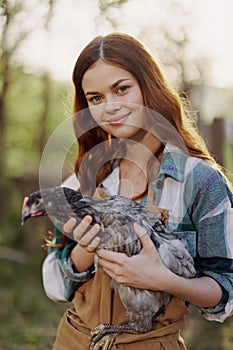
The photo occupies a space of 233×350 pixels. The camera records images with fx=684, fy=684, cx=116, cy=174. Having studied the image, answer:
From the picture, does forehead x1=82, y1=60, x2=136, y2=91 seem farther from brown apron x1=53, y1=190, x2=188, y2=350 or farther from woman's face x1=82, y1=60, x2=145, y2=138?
brown apron x1=53, y1=190, x2=188, y2=350

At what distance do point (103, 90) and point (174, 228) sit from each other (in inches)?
16.2

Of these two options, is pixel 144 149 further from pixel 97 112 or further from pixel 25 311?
pixel 25 311

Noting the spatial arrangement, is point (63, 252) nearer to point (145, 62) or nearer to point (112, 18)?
point (145, 62)

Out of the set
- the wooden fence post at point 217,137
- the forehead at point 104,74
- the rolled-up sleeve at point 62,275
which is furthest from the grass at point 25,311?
the forehead at point 104,74

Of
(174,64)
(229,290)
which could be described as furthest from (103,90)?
(174,64)

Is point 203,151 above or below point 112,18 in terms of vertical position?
below

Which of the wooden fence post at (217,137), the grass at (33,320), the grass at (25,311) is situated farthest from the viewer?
the wooden fence post at (217,137)

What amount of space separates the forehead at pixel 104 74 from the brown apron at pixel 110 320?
50cm

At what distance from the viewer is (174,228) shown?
1.78 metres

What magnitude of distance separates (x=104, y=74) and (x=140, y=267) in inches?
20.7

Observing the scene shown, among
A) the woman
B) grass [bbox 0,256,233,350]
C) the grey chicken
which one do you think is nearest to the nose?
the woman

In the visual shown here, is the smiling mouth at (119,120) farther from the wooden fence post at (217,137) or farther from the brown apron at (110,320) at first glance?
the wooden fence post at (217,137)

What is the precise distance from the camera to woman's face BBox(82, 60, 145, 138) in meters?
1.81

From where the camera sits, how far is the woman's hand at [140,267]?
65.8 inches
